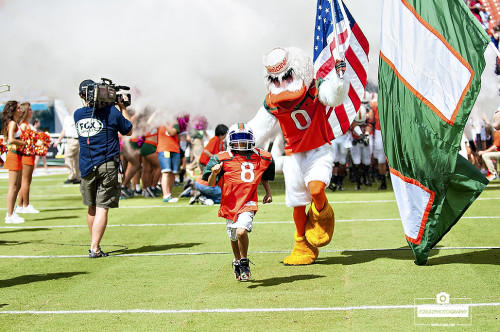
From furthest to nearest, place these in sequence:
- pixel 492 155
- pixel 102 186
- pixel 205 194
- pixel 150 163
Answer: pixel 492 155
pixel 150 163
pixel 205 194
pixel 102 186

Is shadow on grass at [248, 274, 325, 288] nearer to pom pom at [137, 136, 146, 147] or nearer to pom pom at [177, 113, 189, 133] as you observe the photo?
pom pom at [177, 113, 189, 133]

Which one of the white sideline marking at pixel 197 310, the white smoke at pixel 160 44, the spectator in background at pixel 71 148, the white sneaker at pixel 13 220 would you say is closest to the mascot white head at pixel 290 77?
the white sideline marking at pixel 197 310

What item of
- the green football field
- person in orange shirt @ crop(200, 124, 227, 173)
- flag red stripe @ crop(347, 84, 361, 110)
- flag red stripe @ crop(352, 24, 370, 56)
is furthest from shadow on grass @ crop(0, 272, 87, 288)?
person in orange shirt @ crop(200, 124, 227, 173)

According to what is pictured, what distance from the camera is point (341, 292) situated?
6.19 meters

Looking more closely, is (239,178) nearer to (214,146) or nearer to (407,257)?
(407,257)

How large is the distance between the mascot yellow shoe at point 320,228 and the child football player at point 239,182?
0.99 meters

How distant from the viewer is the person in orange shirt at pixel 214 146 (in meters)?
14.7

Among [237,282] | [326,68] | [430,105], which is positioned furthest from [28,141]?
[430,105]

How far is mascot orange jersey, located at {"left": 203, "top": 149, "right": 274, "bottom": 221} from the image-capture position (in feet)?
22.5

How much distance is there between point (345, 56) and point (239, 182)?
8.17 ft

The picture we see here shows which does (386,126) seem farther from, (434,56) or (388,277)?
(388,277)

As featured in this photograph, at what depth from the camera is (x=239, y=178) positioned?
6.90 m

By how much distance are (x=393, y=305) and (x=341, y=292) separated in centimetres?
64

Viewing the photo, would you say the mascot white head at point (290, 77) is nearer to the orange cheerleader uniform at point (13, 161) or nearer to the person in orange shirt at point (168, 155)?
the orange cheerleader uniform at point (13, 161)
